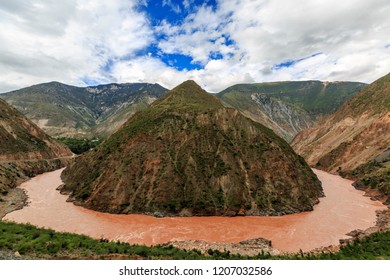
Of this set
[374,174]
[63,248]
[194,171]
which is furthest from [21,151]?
[374,174]

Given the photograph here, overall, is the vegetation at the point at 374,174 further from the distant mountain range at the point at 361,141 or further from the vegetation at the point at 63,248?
the vegetation at the point at 63,248

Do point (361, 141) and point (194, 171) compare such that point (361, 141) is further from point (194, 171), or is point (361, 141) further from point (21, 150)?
point (21, 150)

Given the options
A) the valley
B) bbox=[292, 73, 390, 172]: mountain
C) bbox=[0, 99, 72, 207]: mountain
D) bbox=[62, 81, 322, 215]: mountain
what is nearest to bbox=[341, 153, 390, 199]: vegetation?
the valley

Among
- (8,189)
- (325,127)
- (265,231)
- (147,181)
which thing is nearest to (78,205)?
(147,181)

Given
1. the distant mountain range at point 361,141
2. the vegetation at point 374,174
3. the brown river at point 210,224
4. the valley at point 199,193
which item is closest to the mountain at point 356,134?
the distant mountain range at point 361,141

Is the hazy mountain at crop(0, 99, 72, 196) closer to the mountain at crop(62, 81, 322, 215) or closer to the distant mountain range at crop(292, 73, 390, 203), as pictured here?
the mountain at crop(62, 81, 322, 215)
